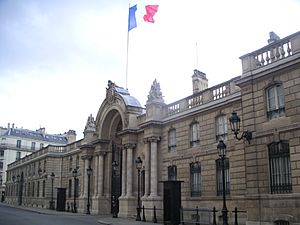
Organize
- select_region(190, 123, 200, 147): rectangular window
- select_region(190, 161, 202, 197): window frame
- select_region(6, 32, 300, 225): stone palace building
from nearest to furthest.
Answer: select_region(6, 32, 300, 225): stone palace building → select_region(190, 161, 202, 197): window frame → select_region(190, 123, 200, 147): rectangular window

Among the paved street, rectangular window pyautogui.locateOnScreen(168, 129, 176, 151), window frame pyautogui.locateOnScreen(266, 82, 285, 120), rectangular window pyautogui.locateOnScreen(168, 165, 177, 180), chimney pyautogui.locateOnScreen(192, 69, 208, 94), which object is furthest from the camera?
chimney pyautogui.locateOnScreen(192, 69, 208, 94)

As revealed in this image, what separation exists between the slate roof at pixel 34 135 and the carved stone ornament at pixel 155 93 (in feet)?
227

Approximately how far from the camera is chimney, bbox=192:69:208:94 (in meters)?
33.4

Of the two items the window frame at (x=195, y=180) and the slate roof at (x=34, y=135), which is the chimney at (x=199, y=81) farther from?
the slate roof at (x=34, y=135)

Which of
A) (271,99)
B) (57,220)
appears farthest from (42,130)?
(271,99)

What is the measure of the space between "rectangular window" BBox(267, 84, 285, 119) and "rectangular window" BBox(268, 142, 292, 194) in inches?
54.2

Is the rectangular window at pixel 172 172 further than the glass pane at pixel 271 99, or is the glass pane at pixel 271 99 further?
the rectangular window at pixel 172 172

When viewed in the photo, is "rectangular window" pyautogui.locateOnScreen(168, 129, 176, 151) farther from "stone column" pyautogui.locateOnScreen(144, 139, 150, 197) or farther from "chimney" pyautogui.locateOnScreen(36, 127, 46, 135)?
"chimney" pyautogui.locateOnScreen(36, 127, 46, 135)

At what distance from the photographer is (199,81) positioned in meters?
33.5

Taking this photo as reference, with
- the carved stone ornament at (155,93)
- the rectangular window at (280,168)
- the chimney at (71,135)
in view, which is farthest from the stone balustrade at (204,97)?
the chimney at (71,135)

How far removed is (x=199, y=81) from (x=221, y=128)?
9.14 metres

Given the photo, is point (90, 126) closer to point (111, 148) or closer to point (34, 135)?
point (111, 148)

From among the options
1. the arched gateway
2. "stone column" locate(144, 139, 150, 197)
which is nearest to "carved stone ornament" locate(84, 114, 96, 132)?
the arched gateway

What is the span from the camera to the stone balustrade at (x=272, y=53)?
1784 centimetres
